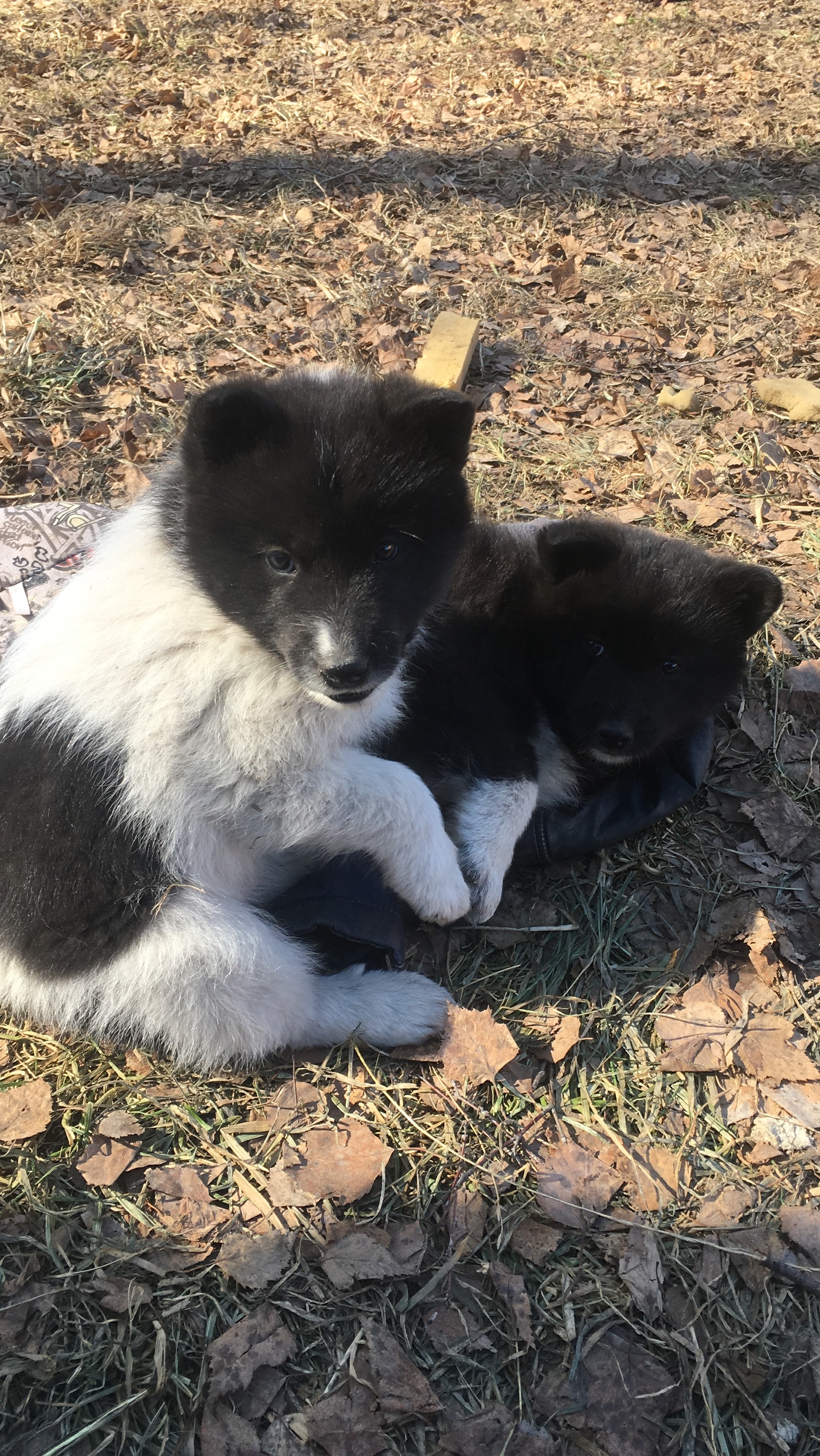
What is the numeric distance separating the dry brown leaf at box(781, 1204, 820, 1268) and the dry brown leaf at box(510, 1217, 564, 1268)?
0.83 meters

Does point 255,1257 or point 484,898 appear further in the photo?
point 484,898

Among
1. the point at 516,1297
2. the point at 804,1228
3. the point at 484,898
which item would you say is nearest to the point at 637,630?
the point at 484,898

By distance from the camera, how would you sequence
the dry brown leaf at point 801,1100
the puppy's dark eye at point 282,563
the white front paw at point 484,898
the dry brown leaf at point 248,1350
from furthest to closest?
1. the white front paw at point 484,898
2. the dry brown leaf at point 801,1100
3. the puppy's dark eye at point 282,563
4. the dry brown leaf at point 248,1350

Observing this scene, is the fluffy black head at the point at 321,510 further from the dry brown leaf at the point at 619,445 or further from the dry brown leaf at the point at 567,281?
the dry brown leaf at the point at 567,281

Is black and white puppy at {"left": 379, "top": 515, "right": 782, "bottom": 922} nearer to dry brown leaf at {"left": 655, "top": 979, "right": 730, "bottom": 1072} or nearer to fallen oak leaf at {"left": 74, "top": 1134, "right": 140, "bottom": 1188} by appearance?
dry brown leaf at {"left": 655, "top": 979, "right": 730, "bottom": 1072}

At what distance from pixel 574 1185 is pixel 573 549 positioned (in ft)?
9.09

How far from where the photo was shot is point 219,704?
3541 mm

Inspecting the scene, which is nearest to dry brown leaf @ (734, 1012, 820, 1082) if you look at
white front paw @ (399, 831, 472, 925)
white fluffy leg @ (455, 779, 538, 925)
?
white fluffy leg @ (455, 779, 538, 925)

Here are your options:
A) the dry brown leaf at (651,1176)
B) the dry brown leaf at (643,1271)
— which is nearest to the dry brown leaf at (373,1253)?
the dry brown leaf at (643,1271)

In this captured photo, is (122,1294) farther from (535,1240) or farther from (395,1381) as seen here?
(535,1240)

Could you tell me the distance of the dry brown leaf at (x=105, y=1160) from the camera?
11.7ft

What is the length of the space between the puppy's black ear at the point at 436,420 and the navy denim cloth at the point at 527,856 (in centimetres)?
174

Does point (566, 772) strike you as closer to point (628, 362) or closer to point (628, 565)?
point (628, 565)

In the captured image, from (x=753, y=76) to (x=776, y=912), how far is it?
11.5 metres
